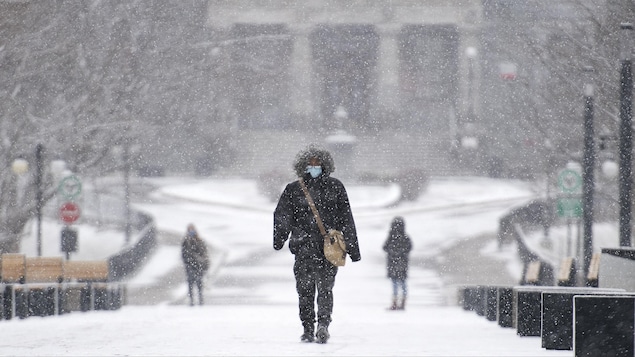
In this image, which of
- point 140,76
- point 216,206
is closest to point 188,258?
point 140,76

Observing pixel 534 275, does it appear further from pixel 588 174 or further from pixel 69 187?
pixel 69 187

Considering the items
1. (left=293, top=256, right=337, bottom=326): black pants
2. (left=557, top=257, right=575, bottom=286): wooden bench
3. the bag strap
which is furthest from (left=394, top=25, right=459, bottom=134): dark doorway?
the bag strap

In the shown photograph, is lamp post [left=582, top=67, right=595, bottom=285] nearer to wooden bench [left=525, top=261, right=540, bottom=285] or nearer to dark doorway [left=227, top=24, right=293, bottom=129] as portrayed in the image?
wooden bench [left=525, top=261, right=540, bottom=285]

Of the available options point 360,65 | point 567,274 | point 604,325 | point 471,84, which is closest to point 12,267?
point 567,274

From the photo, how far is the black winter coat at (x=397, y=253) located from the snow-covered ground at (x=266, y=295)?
657 mm

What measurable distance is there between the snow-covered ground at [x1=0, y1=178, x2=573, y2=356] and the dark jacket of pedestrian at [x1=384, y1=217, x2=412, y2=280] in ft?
2.15

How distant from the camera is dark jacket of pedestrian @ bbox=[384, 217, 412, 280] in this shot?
2298cm

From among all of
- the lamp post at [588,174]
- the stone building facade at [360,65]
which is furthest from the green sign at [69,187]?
the stone building facade at [360,65]

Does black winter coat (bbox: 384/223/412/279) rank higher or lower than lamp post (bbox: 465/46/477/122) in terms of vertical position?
lower

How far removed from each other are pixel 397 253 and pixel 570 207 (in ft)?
20.0

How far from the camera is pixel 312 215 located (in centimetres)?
1095

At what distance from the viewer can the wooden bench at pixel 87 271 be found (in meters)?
23.0

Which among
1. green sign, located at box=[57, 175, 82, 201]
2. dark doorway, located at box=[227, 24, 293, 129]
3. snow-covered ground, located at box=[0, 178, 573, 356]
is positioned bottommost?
snow-covered ground, located at box=[0, 178, 573, 356]

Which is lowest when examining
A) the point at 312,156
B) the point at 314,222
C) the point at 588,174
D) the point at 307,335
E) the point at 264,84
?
the point at 307,335
